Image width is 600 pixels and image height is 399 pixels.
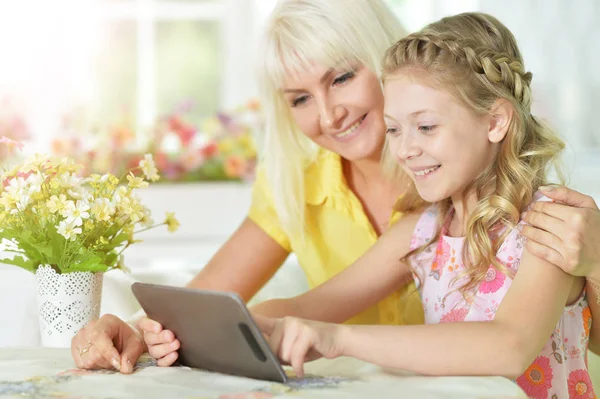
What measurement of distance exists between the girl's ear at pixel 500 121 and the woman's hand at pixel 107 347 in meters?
0.75

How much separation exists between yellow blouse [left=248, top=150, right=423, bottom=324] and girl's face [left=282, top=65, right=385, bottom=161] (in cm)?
17

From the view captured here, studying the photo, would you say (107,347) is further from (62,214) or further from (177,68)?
(177,68)

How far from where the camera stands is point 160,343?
4.87 feet

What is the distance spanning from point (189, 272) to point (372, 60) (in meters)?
0.89

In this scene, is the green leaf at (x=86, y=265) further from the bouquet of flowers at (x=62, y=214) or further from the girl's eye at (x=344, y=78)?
the girl's eye at (x=344, y=78)

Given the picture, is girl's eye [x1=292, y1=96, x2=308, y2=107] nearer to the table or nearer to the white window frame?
the table

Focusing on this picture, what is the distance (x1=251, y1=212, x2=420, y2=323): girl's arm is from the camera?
201 cm

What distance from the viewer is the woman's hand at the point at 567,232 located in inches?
59.5

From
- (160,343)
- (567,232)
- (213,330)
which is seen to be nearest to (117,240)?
(160,343)

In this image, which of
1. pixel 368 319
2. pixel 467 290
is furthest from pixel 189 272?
pixel 467 290

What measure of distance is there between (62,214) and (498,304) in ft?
2.73

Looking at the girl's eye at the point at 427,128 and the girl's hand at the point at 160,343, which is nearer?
the girl's hand at the point at 160,343

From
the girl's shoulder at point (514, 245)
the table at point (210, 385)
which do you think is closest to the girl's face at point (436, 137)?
the girl's shoulder at point (514, 245)

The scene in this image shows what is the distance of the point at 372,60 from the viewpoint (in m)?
2.23
